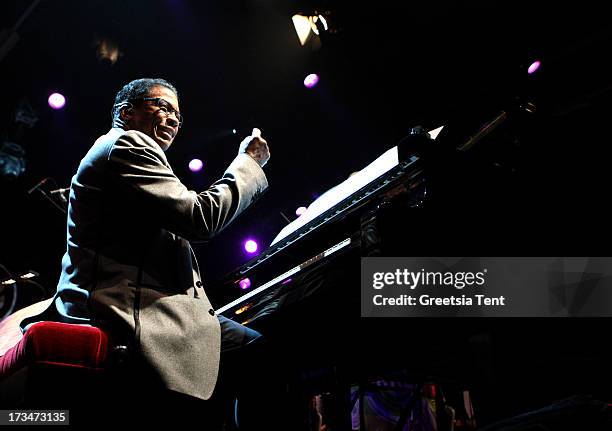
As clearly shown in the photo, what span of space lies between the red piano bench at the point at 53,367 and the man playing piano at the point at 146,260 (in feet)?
0.29

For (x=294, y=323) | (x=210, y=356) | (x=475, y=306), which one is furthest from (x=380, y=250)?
(x=210, y=356)

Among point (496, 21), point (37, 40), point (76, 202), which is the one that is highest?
point (496, 21)

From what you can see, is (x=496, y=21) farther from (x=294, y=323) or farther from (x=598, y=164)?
(x=294, y=323)

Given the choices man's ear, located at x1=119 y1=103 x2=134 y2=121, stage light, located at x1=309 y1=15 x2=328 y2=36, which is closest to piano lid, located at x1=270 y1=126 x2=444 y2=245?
man's ear, located at x1=119 y1=103 x2=134 y2=121

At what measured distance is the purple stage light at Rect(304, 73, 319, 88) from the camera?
18.7 feet

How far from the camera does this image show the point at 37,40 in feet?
16.7

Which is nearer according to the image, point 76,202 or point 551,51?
point 76,202

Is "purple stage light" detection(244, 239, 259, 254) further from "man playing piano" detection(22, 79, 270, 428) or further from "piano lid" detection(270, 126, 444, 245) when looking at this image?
"man playing piano" detection(22, 79, 270, 428)

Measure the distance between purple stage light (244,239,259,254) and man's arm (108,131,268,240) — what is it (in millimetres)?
4475

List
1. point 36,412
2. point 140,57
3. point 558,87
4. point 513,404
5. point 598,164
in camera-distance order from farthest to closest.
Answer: point 140,57 < point 558,87 < point 513,404 < point 598,164 < point 36,412

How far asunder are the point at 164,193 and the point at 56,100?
4.58 meters

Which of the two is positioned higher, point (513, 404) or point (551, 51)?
point (551, 51)

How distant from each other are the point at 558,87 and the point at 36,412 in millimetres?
2082

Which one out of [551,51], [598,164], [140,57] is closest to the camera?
[598,164]
